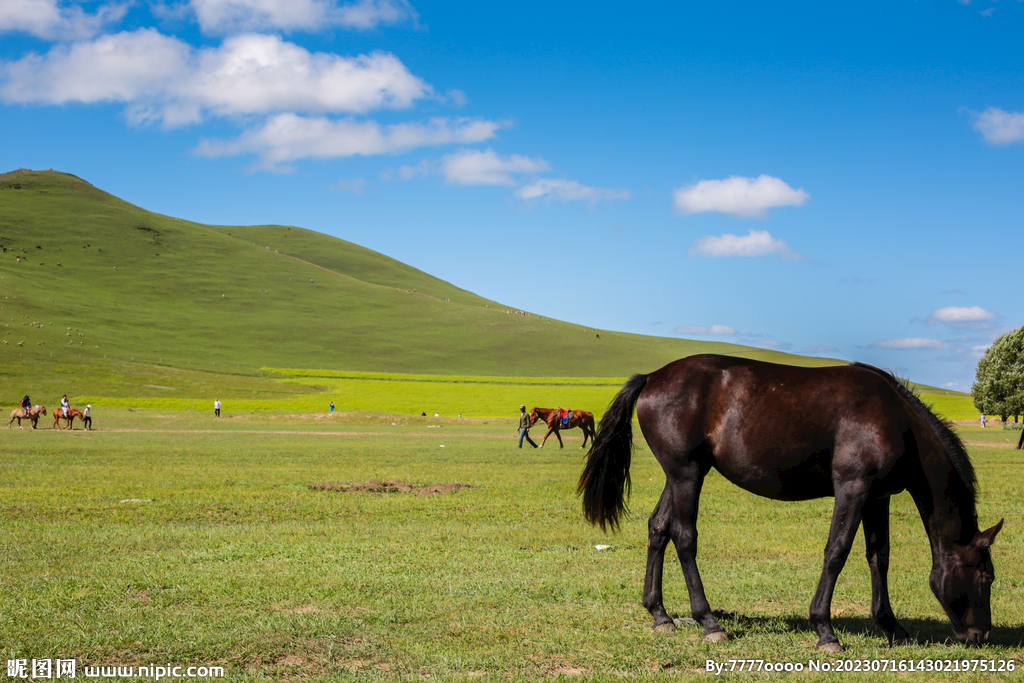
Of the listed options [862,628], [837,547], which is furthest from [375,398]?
[837,547]

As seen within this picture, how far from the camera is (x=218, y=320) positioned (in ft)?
493

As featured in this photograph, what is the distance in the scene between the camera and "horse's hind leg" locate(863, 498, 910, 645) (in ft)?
24.3

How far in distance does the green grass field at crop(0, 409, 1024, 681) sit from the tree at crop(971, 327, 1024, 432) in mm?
34241

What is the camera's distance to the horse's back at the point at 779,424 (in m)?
7.28

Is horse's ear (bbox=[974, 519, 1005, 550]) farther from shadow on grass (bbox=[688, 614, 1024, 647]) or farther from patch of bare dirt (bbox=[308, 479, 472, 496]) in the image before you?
patch of bare dirt (bbox=[308, 479, 472, 496])

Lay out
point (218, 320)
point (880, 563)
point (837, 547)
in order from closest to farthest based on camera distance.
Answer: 1. point (837, 547)
2. point (880, 563)
3. point (218, 320)

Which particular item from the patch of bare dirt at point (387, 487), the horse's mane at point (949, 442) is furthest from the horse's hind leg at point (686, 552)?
the patch of bare dirt at point (387, 487)

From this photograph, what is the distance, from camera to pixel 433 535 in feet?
42.7

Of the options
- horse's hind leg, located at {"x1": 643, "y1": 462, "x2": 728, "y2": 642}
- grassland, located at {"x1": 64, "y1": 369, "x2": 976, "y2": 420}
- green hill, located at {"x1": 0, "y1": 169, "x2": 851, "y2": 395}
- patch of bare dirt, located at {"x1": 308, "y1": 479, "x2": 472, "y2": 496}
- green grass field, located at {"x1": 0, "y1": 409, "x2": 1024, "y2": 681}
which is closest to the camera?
green grass field, located at {"x1": 0, "y1": 409, "x2": 1024, "y2": 681}

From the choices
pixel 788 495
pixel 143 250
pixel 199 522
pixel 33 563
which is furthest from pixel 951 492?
pixel 143 250

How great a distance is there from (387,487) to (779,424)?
1352 centimetres

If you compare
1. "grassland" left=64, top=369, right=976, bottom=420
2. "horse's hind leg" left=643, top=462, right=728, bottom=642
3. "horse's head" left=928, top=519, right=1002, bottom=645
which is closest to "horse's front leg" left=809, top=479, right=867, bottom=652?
"horse's hind leg" left=643, top=462, right=728, bottom=642

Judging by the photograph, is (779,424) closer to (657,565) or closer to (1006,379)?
(657,565)

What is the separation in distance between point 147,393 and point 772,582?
80581 mm
